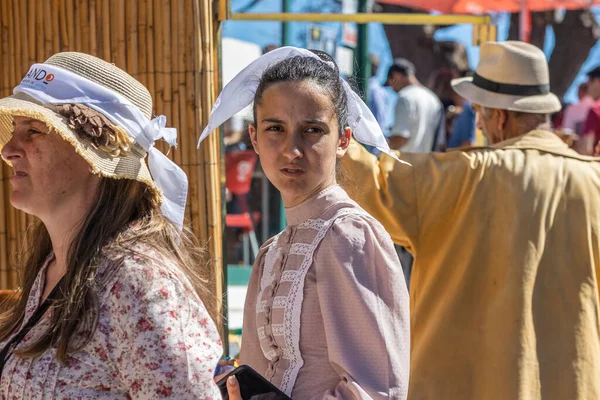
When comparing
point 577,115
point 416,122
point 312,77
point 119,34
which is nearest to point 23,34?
point 119,34

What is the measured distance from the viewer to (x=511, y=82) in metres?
3.72

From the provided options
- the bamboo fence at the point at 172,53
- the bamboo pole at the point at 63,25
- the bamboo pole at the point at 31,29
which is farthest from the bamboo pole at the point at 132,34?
the bamboo pole at the point at 31,29

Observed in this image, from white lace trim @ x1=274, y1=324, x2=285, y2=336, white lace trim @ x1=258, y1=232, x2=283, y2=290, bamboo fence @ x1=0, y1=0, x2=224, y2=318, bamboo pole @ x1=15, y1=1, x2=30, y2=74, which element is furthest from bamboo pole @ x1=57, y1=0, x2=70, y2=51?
white lace trim @ x1=274, y1=324, x2=285, y2=336

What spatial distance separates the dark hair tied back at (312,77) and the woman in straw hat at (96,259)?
0.29m

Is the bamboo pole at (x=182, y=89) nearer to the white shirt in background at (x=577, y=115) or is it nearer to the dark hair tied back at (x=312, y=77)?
the dark hair tied back at (x=312, y=77)

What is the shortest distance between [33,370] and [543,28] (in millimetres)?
15174

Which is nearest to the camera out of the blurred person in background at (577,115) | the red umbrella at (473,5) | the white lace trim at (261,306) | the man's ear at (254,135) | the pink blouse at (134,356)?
the pink blouse at (134,356)

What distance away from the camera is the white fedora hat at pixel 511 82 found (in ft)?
12.0

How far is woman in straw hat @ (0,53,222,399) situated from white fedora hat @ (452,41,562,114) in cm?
172

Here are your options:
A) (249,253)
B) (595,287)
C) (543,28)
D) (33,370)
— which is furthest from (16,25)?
(543,28)

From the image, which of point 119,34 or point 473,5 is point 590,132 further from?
point 119,34

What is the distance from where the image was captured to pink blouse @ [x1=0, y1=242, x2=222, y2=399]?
1861 millimetres

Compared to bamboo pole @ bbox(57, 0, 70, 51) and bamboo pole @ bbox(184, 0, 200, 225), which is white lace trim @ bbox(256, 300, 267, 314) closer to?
bamboo pole @ bbox(184, 0, 200, 225)

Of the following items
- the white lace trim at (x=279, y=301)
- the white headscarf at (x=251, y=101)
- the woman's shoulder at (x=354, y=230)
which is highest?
the white headscarf at (x=251, y=101)
